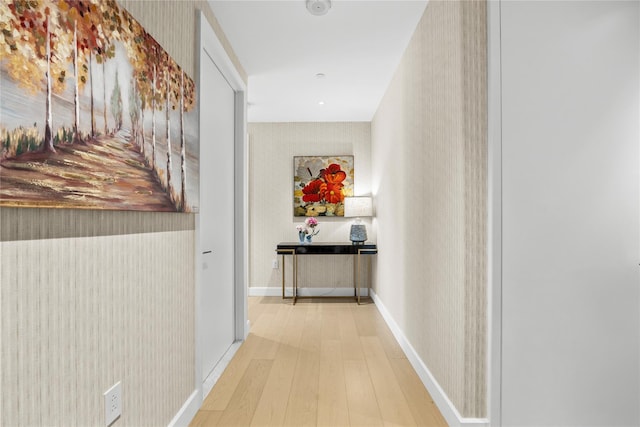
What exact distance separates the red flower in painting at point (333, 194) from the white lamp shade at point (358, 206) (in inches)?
9.5

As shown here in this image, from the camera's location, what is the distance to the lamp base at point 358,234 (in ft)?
16.2

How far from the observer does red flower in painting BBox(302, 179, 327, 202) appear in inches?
208

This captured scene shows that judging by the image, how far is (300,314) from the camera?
14.1 ft

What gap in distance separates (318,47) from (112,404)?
269cm

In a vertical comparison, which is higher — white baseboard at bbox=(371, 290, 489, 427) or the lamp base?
the lamp base

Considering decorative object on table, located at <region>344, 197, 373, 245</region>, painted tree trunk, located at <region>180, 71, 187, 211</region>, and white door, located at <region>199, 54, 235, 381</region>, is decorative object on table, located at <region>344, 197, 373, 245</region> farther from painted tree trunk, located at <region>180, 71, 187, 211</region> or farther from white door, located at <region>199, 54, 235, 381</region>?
painted tree trunk, located at <region>180, 71, 187, 211</region>

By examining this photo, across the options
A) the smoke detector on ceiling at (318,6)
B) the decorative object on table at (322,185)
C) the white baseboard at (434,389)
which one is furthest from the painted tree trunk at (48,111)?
the decorative object on table at (322,185)

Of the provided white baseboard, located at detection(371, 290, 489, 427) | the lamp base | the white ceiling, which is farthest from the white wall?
the lamp base

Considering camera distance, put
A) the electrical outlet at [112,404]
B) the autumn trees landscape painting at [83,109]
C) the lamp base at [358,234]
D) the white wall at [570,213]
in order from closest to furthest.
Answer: the autumn trees landscape painting at [83,109]
the electrical outlet at [112,404]
the white wall at [570,213]
the lamp base at [358,234]

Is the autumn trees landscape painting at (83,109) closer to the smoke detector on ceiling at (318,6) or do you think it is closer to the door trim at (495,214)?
the smoke detector on ceiling at (318,6)

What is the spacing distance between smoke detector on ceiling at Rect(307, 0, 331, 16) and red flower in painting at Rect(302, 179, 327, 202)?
2910 millimetres

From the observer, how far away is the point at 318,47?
306 cm

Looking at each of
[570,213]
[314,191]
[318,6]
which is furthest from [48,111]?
[314,191]

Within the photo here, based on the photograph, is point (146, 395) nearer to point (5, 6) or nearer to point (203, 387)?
point (203, 387)
